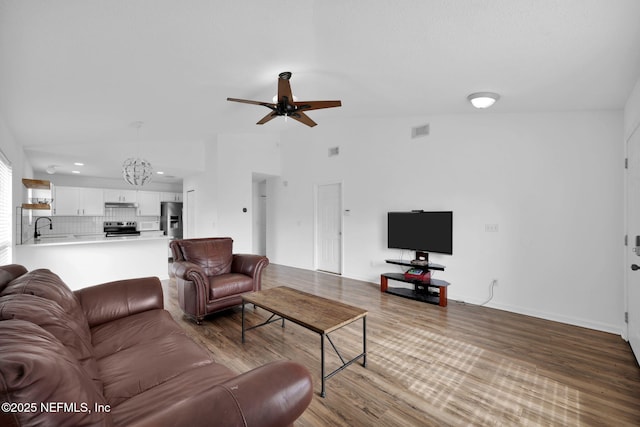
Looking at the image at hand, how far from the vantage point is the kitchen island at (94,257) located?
4.16 meters

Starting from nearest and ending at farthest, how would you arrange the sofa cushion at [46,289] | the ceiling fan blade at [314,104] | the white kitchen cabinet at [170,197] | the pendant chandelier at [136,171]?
the sofa cushion at [46,289]
the ceiling fan blade at [314,104]
the pendant chandelier at [136,171]
the white kitchen cabinet at [170,197]

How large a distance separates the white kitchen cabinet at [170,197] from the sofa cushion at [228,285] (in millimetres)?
5321

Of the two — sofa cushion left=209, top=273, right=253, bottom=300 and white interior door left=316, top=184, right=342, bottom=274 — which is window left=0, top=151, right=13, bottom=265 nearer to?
sofa cushion left=209, top=273, right=253, bottom=300

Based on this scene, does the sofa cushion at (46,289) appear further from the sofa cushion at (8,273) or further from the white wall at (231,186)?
the white wall at (231,186)

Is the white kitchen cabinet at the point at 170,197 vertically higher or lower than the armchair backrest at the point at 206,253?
higher

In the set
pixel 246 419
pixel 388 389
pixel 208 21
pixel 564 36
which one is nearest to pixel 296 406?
pixel 246 419

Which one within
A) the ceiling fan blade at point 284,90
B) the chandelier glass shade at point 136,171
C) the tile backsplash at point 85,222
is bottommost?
the tile backsplash at point 85,222

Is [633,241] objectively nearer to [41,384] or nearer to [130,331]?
[41,384]

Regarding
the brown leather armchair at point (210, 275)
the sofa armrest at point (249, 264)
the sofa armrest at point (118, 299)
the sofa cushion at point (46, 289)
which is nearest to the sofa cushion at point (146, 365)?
the sofa cushion at point (46, 289)

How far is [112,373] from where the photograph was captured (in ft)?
4.75

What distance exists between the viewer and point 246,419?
920 millimetres

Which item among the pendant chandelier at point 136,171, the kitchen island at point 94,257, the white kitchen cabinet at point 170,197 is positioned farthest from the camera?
the white kitchen cabinet at point 170,197

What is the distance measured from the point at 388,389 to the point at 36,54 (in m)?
3.52

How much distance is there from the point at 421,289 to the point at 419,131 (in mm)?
2512
